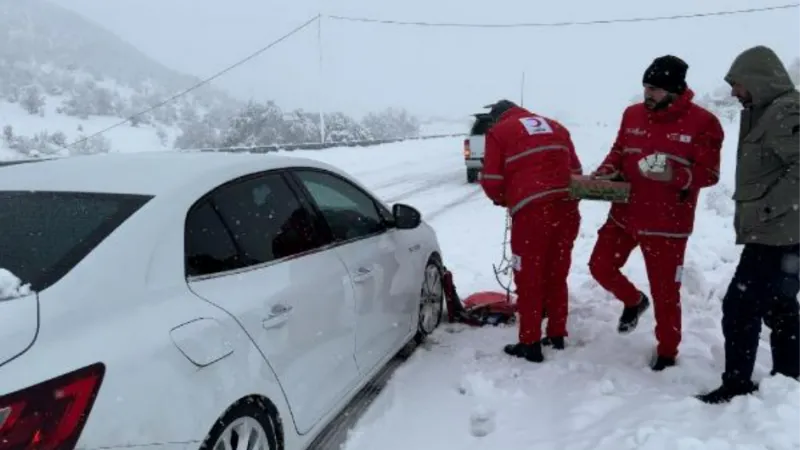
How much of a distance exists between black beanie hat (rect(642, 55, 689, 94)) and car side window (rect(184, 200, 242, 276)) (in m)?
2.63

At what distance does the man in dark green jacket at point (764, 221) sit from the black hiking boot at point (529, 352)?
1.08 meters

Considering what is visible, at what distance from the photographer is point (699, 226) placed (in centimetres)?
822

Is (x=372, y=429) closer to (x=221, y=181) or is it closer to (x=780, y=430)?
(x=221, y=181)

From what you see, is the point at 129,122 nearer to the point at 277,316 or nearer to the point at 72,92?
the point at 72,92


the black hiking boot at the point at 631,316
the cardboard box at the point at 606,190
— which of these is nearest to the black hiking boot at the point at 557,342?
the black hiking boot at the point at 631,316

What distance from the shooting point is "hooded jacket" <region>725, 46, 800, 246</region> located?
2959 millimetres

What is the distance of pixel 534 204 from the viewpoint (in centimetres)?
407

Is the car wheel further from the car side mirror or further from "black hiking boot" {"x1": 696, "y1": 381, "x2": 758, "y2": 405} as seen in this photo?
"black hiking boot" {"x1": 696, "y1": 381, "x2": 758, "y2": 405}

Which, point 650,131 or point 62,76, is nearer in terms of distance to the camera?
point 650,131

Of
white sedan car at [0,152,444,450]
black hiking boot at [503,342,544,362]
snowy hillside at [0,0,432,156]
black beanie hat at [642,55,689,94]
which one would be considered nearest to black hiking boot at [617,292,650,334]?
black hiking boot at [503,342,544,362]

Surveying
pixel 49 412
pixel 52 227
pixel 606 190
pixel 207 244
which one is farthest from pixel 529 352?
pixel 49 412

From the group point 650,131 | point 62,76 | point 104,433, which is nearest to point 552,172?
point 650,131

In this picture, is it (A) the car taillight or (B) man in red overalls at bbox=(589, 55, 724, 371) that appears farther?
(B) man in red overalls at bbox=(589, 55, 724, 371)

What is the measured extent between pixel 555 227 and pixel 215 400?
8.80ft
